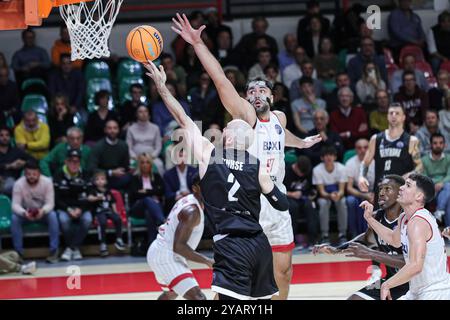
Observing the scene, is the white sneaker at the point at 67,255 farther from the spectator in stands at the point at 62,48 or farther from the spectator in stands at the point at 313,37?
the spectator in stands at the point at 313,37

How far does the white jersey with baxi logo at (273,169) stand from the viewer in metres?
6.62

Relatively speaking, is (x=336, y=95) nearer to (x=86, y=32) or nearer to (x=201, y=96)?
(x=201, y=96)

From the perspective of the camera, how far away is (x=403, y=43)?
12664 mm

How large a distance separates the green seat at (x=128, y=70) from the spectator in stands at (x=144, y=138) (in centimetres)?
123

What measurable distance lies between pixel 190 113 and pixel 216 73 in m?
5.54

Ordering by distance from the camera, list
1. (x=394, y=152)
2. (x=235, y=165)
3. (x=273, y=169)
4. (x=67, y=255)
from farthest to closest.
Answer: (x=67, y=255) → (x=394, y=152) → (x=273, y=169) → (x=235, y=165)

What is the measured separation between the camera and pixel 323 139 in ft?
35.4

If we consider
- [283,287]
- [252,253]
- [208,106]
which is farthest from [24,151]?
[252,253]

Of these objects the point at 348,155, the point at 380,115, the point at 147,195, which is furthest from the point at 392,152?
the point at 147,195

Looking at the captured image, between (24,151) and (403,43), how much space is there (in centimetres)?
550

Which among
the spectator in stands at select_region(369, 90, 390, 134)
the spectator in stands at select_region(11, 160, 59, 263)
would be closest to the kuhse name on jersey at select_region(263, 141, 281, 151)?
the spectator in stands at select_region(11, 160, 59, 263)

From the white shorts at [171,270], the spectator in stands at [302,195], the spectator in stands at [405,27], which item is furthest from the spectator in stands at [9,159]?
the spectator in stands at [405,27]

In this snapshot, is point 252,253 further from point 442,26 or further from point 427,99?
point 442,26

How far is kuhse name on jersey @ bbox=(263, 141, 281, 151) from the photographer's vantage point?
6625mm
